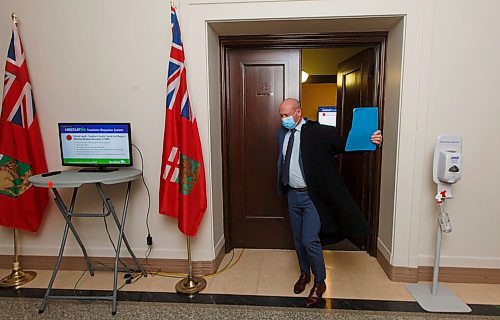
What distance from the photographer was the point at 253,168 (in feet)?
10.7

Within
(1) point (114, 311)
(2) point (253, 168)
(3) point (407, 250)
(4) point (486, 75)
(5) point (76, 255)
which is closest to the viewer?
(1) point (114, 311)

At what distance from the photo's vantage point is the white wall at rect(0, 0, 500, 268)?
241cm

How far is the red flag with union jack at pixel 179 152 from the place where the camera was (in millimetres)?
2439

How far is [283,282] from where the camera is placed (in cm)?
268

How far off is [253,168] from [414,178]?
1.46 metres

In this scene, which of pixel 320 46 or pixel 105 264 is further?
pixel 320 46

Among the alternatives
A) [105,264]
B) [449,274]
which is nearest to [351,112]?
[449,274]

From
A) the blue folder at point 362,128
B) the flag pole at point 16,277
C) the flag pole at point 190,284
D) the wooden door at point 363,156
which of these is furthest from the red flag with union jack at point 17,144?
the wooden door at point 363,156

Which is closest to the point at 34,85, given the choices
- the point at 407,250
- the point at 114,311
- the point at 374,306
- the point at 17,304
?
the point at 17,304

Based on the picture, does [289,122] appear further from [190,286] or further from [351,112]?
[190,286]

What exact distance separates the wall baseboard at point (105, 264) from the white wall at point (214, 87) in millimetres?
78

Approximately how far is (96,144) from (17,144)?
69 cm

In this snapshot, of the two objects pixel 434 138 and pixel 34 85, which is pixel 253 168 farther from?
pixel 34 85

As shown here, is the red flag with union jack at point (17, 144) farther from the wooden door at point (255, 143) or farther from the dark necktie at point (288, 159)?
the dark necktie at point (288, 159)
